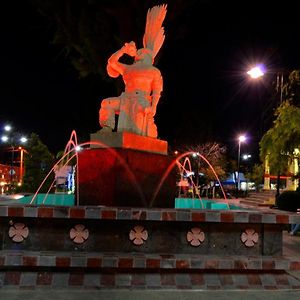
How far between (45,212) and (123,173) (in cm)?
209

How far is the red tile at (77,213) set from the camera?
5961mm

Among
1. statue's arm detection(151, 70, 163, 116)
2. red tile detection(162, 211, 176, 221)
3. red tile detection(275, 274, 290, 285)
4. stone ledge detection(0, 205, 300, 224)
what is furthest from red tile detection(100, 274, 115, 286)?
statue's arm detection(151, 70, 163, 116)

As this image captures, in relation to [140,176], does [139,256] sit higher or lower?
lower

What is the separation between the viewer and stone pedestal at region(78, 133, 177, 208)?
7.80 meters

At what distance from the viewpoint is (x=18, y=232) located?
615 centimetres

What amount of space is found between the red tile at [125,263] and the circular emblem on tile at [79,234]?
60 centimetres

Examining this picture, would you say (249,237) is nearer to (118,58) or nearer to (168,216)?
(168,216)

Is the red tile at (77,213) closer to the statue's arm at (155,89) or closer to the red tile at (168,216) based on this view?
the red tile at (168,216)

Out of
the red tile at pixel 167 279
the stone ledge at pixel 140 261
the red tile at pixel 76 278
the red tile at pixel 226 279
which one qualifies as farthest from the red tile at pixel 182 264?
the red tile at pixel 76 278

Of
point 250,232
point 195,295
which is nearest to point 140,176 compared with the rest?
point 250,232

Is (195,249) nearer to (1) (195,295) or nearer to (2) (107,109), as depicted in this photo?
(1) (195,295)

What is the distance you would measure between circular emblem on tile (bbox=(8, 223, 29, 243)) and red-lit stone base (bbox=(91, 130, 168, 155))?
245cm

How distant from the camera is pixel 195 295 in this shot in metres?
5.72

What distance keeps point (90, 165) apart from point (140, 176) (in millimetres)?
871
